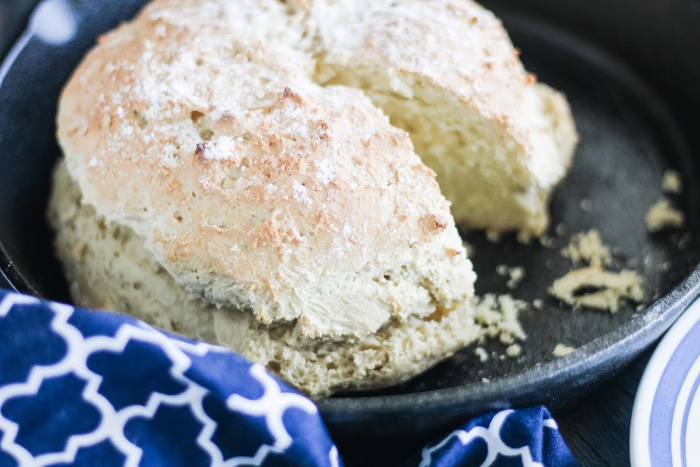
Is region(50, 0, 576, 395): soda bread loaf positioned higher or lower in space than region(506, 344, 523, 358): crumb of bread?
higher

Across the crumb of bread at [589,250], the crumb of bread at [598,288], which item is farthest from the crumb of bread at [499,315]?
the crumb of bread at [589,250]

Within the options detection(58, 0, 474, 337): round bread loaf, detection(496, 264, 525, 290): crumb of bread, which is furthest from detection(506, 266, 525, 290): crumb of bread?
detection(58, 0, 474, 337): round bread loaf

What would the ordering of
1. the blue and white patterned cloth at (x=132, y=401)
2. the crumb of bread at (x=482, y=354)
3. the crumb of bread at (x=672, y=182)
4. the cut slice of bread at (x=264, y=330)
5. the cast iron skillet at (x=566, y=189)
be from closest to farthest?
the blue and white patterned cloth at (x=132, y=401) < the cast iron skillet at (x=566, y=189) < the cut slice of bread at (x=264, y=330) < the crumb of bread at (x=482, y=354) < the crumb of bread at (x=672, y=182)

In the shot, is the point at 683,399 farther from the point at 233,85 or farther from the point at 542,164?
the point at 233,85

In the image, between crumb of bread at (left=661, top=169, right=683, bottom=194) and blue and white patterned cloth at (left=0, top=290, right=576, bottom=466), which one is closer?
blue and white patterned cloth at (left=0, top=290, right=576, bottom=466)

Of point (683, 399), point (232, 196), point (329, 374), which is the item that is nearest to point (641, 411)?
point (683, 399)

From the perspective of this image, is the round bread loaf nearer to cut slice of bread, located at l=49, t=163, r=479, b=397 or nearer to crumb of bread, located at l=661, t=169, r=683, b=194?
cut slice of bread, located at l=49, t=163, r=479, b=397

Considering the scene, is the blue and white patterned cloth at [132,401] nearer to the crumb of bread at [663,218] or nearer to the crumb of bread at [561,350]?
the crumb of bread at [561,350]
